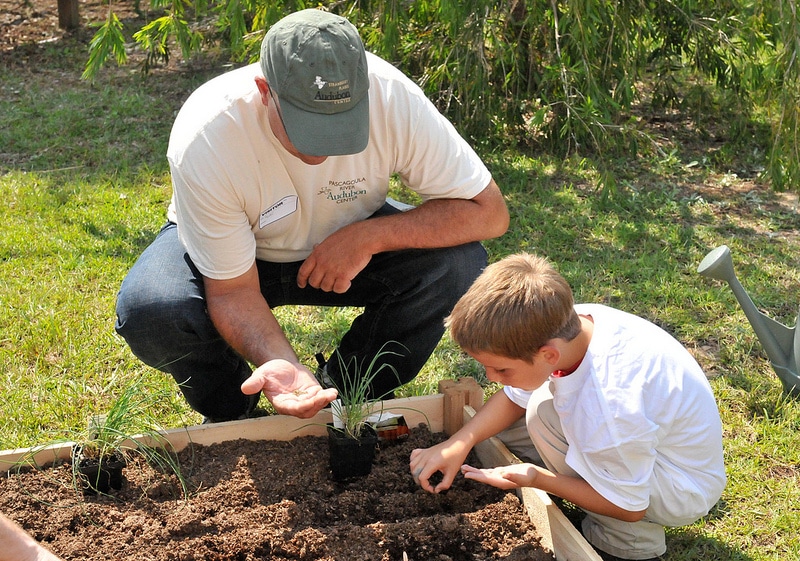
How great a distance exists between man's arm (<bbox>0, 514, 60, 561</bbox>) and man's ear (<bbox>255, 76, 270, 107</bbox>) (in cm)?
124

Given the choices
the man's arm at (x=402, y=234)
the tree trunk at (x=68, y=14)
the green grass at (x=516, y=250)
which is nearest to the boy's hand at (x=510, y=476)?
the green grass at (x=516, y=250)

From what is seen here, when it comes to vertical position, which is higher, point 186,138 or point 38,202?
point 186,138

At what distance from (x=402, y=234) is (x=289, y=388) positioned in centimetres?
65

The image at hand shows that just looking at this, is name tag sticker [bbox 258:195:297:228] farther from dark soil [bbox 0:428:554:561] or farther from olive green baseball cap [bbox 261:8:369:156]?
dark soil [bbox 0:428:554:561]

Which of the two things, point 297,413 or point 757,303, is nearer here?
point 297,413

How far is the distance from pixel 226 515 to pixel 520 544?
0.77 meters

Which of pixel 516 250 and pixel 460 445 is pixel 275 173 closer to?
pixel 460 445

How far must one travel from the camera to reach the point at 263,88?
7.39 ft

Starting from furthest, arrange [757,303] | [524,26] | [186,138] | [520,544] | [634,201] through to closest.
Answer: [524,26] → [634,201] → [757,303] → [186,138] → [520,544]

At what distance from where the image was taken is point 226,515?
7.02ft

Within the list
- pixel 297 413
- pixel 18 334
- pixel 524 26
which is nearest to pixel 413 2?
pixel 524 26

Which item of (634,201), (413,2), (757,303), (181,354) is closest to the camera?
(181,354)

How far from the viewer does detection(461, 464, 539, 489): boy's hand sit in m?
2.06

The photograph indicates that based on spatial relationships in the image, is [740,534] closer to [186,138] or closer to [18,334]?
[186,138]
